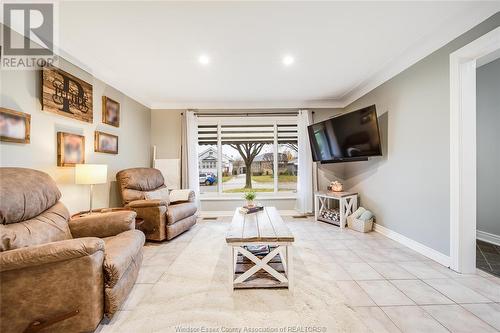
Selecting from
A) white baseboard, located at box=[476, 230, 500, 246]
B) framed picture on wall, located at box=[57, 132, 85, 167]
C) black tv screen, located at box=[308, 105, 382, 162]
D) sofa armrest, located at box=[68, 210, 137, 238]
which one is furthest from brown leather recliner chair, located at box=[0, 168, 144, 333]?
white baseboard, located at box=[476, 230, 500, 246]

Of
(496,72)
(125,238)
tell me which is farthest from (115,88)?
(496,72)

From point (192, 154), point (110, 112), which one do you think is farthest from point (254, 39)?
point (192, 154)

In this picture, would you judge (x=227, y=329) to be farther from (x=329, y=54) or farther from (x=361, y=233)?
(x=329, y=54)

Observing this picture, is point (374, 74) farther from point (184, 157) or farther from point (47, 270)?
point (47, 270)

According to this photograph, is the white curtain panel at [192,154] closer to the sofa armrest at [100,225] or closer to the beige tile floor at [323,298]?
the beige tile floor at [323,298]

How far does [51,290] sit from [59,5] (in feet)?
7.37

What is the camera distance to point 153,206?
2955mm

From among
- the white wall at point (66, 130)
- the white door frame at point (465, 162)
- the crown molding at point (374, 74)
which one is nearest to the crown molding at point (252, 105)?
the crown molding at point (374, 74)

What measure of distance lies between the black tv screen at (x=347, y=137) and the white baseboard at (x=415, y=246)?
3.81 feet

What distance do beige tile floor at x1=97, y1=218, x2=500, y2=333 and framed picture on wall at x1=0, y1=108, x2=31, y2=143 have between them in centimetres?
174

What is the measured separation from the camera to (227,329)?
4.69ft

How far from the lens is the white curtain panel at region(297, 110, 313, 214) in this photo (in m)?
4.55

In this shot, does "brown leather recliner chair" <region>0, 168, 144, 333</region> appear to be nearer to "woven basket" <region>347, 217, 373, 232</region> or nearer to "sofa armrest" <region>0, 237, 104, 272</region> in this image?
"sofa armrest" <region>0, 237, 104, 272</region>

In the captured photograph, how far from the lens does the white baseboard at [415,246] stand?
2.28 metres
